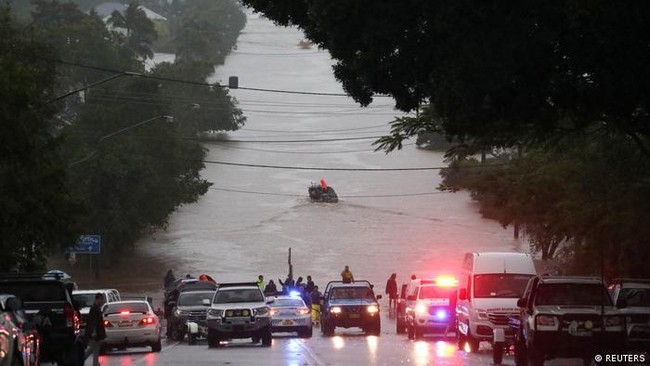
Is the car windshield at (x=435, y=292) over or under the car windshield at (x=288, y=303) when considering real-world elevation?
over

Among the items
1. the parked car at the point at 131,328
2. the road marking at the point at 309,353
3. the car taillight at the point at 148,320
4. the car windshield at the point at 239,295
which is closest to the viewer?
the road marking at the point at 309,353

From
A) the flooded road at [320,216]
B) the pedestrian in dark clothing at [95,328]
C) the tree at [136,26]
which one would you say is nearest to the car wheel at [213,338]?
the pedestrian in dark clothing at [95,328]

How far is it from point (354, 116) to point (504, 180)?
115 m

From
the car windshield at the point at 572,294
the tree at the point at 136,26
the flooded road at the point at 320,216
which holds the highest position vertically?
the tree at the point at 136,26

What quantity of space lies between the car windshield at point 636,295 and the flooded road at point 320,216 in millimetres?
48883

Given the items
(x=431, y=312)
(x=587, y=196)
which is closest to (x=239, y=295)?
(x=431, y=312)

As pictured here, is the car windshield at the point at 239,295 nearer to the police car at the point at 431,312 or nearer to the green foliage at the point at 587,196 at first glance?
the police car at the point at 431,312

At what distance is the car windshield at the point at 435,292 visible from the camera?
4119cm

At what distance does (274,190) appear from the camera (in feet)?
382

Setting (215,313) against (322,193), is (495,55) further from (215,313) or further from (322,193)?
(322,193)

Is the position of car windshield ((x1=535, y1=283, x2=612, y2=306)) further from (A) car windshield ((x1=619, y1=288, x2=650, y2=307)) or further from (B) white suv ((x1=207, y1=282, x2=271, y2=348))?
(B) white suv ((x1=207, y1=282, x2=271, y2=348))

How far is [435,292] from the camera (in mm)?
41656

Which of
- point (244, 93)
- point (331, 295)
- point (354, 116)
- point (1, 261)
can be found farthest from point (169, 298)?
point (244, 93)

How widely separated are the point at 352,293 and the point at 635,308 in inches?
709
